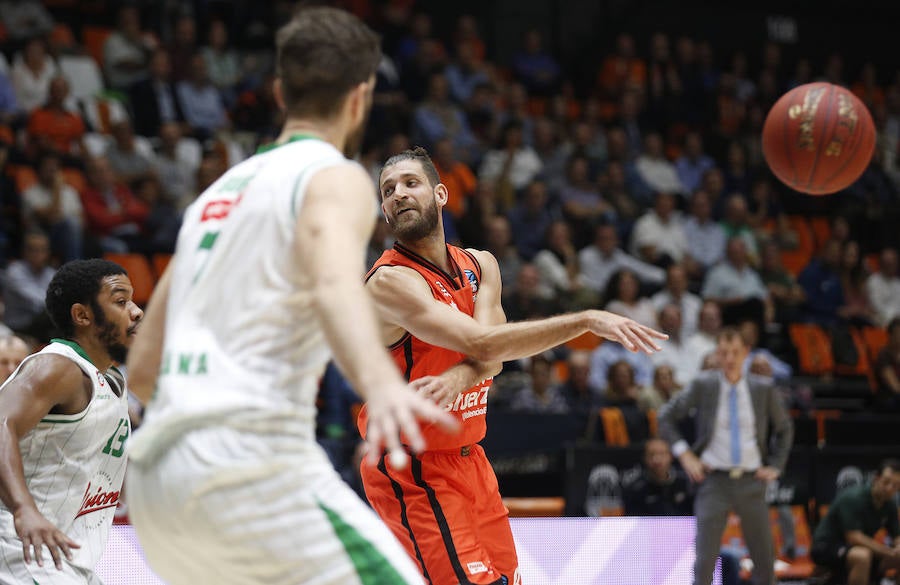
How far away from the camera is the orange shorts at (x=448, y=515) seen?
3998mm

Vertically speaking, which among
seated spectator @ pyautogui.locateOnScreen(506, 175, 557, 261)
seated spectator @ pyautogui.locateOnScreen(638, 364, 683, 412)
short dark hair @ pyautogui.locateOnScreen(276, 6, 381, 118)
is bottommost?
seated spectator @ pyautogui.locateOnScreen(638, 364, 683, 412)

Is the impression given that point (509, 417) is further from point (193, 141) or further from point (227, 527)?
point (227, 527)

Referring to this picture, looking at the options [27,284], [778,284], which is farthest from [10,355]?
[778,284]

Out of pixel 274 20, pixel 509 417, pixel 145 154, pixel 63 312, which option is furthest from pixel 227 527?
pixel 274 20

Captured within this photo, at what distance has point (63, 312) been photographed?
157 inches

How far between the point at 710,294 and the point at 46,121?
23.5ft

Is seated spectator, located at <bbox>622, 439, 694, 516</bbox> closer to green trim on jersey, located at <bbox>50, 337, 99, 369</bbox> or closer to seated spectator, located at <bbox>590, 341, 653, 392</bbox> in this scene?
seated spectator, located at <bbox>590, 341, 653, 392</bbox>

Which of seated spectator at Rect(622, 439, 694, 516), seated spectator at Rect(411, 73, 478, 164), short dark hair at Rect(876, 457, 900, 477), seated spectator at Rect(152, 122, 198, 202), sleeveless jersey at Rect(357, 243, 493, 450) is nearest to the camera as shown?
sleeveless jersey at Rect(357, 243, 493, 450)

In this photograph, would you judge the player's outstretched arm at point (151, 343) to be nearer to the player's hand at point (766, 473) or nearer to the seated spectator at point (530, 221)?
the player's hand at point (766, 473)

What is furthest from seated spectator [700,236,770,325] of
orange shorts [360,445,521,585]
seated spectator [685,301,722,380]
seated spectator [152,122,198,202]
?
orange shorts [360,445,521,585]

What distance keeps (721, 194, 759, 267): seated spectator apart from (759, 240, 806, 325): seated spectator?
0.16 meters

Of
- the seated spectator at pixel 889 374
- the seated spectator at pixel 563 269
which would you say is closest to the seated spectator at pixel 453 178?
the seated spectator at pixel 563 269

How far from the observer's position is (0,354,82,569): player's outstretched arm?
10.8ft

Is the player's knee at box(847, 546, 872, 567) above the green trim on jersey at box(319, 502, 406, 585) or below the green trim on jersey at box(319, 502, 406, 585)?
below
